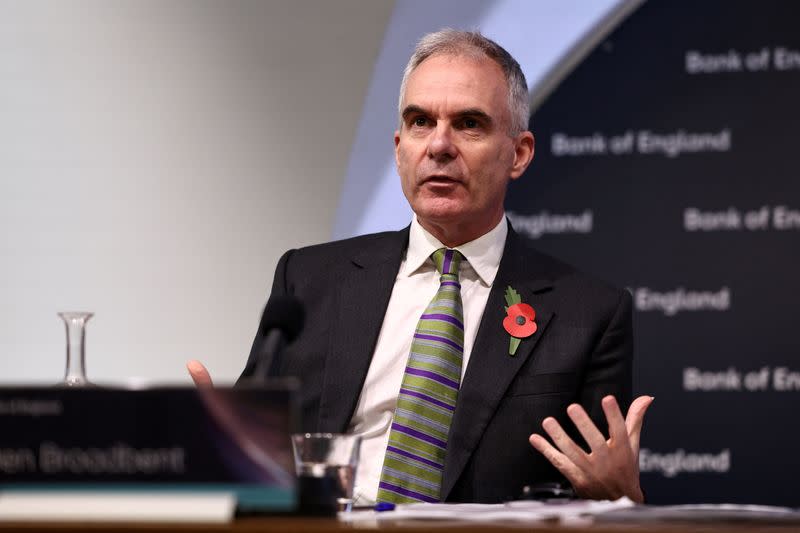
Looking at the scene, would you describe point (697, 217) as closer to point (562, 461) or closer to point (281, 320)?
point (562, 461)

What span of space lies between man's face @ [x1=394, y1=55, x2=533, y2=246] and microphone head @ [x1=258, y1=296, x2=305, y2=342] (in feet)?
3.38

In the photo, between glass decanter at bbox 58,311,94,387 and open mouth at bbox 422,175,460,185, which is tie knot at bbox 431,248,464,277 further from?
glass decanter at bbox 58,311,94,387

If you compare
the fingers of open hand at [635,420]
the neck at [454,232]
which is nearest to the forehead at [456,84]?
the neck at [454,232]

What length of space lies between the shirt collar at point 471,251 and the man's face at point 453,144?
0.03m

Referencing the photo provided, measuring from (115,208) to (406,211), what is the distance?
3.33 feet

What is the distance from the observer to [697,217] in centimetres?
378

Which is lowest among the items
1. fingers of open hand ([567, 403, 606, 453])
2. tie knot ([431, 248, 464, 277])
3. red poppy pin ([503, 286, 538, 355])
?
fingers of open hand ([567, 403, 606, 453])

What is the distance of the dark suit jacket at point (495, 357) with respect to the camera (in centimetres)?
210

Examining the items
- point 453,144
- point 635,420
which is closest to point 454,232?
point 453,144

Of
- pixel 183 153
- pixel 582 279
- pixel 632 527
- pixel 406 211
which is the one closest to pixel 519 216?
pixel 406 211

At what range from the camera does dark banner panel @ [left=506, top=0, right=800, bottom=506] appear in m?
3.70

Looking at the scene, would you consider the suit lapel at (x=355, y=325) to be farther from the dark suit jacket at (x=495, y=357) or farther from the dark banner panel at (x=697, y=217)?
the dark banner panel at (x=697, y=217)

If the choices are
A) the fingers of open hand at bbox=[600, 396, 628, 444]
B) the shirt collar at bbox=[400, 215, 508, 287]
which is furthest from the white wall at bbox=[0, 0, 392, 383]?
the fingers of open hand at bbox=[600, 396, 628, 444]

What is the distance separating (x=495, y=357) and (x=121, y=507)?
128cm
